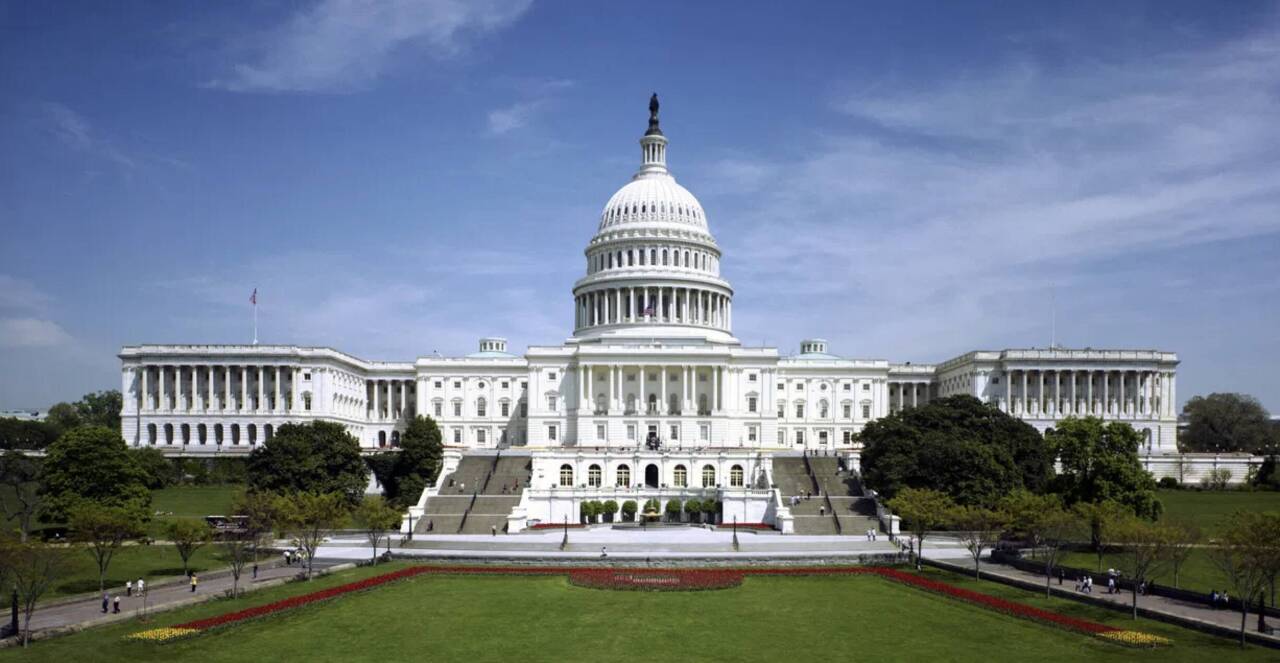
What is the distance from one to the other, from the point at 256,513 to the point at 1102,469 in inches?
2091

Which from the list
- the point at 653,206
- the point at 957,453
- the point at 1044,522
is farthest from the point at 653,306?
the point at 1044,522

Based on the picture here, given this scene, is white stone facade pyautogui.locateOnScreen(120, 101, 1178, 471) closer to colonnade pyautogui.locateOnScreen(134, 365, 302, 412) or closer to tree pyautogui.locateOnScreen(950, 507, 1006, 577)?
colonnade pyautogui.locateOnScreen(134, 365, 302, 412)

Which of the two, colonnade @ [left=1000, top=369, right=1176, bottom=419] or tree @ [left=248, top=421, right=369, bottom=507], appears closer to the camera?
tree @ [left=248, top=421, right=369, bottom=507]

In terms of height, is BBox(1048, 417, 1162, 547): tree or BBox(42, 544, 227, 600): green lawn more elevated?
BBox(1048, 417, 1162, 547): tree

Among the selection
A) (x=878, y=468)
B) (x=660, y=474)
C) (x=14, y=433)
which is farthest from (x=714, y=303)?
(x=14, y=433)

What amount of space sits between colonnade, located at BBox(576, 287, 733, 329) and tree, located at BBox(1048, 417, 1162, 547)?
5877 centimetres

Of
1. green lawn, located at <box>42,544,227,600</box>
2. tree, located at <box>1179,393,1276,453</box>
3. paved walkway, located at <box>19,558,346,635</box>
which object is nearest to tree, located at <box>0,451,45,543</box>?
green lawn, located at <box>42,544,227,600</box>

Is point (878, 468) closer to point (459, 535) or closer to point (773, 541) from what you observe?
point (773, 541)

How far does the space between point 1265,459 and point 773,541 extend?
71730 millimetres

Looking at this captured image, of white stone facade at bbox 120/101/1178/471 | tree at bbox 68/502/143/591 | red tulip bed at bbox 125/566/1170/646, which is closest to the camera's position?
red tulip bed at bbox 125/566/1170/646

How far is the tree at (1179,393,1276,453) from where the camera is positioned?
145 metres

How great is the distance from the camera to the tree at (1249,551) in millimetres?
40594

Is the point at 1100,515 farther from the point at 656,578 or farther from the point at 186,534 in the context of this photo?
the point at 186,534

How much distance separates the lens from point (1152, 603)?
46.5 m
